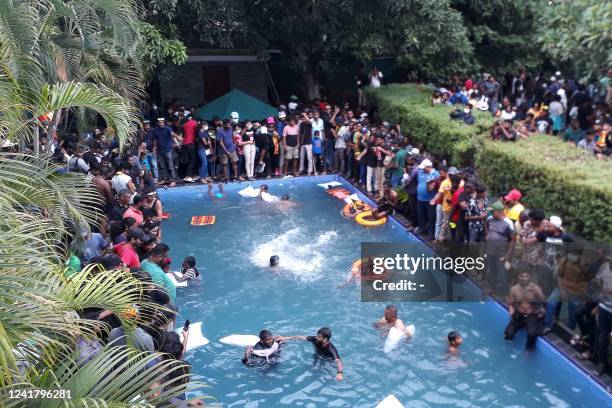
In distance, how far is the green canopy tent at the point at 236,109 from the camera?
17.3 meters

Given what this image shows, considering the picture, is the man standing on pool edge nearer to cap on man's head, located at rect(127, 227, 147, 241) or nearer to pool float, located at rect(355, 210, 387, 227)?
cap on man's head, located at rect(127, 227, 147, 241)

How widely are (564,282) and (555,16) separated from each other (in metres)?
11.6

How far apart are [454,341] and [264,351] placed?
8.14ft

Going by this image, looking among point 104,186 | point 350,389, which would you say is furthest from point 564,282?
point 104,186

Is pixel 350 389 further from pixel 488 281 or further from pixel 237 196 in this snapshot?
pixel 237 196

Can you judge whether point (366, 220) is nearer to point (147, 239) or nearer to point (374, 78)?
point (147, 239)

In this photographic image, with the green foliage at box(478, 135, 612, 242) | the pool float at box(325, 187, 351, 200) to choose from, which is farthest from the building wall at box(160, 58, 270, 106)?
the green foliage at box(478, 135, 612, 242)

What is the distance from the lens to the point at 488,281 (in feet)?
32.7

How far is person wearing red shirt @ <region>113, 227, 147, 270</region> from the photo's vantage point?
26.1 feet

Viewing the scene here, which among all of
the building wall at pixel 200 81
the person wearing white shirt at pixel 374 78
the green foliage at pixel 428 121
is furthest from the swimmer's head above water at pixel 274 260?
the building wall at pixel 200 81

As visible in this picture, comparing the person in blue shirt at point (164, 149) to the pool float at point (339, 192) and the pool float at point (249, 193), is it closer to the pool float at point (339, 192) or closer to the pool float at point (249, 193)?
the pool float at point (249, 193)

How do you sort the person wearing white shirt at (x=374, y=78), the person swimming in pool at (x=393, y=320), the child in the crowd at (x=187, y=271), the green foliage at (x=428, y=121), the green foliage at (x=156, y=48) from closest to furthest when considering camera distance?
the person swimming in pool at (x=393, y=320) → the child in the crowd at (x=187, y=271) → the green foliage at (x=428, y=121) → the green foliage at (x=156, y=48) → the person wearing white shirt at (x=374, y=78)

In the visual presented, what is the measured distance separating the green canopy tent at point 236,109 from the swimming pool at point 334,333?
466cm

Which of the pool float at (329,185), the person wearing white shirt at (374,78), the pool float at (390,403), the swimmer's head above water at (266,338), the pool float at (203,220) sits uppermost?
the person wearing white shirt at (374,78)
